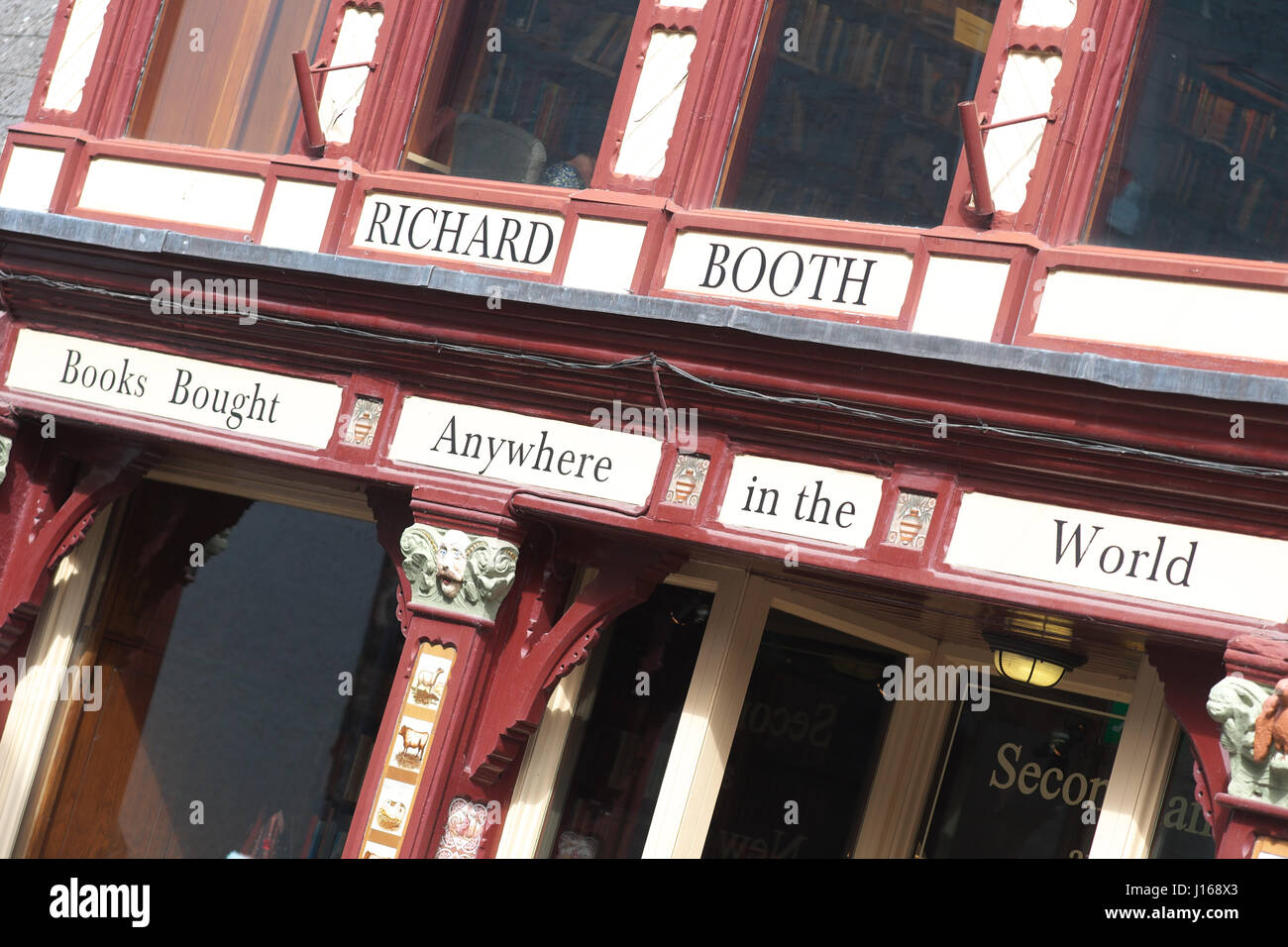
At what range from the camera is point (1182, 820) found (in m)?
6.85

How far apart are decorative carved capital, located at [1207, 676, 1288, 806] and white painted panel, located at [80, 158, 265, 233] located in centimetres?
534

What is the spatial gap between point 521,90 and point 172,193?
6.57 feet

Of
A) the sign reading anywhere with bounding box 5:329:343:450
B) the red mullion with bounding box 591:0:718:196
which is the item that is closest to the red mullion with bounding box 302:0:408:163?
the sign reading anywhere with bounding box 5:329:343:450

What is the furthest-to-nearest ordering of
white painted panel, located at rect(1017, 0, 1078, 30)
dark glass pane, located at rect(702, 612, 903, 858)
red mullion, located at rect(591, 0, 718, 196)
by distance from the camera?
dark glass pane, located at rect(702, 612, 903, 858) → red mullion, located at rect(591, 0, 718, 196) → white painted panel, located at rect(1017, 0, 1078, 30)

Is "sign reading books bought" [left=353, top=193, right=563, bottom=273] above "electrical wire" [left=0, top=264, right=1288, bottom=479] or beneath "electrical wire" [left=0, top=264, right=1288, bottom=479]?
above

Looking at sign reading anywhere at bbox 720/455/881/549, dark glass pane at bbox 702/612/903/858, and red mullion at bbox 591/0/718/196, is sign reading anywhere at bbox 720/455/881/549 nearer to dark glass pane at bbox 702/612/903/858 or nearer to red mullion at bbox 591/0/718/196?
dark glass pane at bbox 702/612/903/858

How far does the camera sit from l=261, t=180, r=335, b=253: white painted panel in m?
8.62

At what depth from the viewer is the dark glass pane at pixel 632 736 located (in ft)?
26.7

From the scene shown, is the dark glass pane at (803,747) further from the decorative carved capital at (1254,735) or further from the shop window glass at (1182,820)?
the decorative carved capital at (1254,735)

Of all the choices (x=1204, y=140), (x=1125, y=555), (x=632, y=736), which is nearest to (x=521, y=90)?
(x=632, y=736)

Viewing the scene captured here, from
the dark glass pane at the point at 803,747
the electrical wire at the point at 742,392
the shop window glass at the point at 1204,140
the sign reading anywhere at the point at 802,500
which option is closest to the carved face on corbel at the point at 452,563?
the electrical wire at the point at 742,392

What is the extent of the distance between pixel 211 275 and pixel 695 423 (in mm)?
2825

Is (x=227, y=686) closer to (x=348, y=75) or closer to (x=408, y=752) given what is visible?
(x=408, y=752)

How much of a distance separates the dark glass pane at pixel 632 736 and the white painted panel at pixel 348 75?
287 cm
